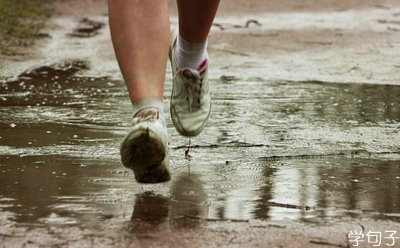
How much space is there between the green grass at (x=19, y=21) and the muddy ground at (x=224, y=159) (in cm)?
60

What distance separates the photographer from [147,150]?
2439 mm

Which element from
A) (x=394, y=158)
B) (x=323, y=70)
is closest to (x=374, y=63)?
(x=323, y=70)

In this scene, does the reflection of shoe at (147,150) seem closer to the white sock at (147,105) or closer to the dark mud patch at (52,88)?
the white sock at (147,105)

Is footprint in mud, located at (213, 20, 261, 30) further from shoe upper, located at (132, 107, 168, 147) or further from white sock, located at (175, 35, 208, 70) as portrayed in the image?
shoe upper, located at (132, 107, 168, 147)

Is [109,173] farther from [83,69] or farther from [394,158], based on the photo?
[83,69]

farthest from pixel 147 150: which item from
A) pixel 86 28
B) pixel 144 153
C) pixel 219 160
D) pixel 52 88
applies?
pixel 86 28

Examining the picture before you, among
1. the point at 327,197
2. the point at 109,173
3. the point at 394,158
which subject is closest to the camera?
the point at 327,197

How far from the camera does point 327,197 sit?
2650 mm

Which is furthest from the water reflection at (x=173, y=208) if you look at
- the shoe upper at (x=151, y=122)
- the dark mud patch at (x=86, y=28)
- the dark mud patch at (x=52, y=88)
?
the dark mud patch at (x=86, y=28)

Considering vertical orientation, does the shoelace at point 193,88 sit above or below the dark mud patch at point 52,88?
below

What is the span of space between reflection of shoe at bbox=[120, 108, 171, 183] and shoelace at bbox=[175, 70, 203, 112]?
496 mm

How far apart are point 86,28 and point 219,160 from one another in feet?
18.4

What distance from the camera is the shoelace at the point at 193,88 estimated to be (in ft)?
9.87

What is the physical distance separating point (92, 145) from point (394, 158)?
3.59 ft
